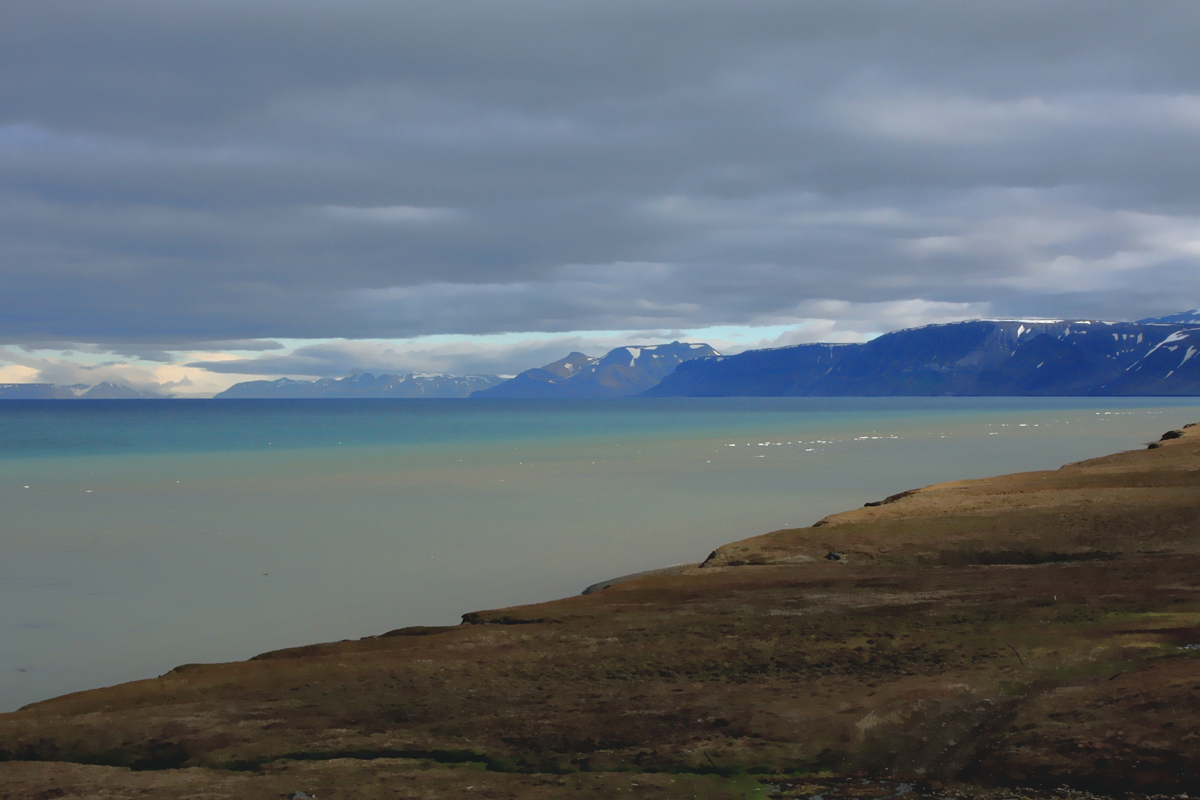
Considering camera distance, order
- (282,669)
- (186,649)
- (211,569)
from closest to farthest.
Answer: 1. (282,669)
2. (186,649)
3. (211,569)

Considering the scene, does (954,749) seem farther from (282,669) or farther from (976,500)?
(976,500)

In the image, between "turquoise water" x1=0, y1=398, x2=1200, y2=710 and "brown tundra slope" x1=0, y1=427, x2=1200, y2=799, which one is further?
"turquoise water" x1=0, y1=398, x2=1200, y2=710

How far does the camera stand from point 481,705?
693 cm

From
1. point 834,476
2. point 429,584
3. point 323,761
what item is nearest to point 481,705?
point 323,761

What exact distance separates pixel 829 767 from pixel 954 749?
0.82 metres

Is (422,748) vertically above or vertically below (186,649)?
above

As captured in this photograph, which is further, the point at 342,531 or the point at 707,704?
the point at 342,531

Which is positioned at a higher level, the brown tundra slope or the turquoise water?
the brown tundra slope

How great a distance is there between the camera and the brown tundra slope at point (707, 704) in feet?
17.5

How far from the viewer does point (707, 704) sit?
21.9 ft

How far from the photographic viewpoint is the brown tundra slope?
5.32m

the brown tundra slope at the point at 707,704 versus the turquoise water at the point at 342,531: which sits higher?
the brown tundra slope at the point at 707,704

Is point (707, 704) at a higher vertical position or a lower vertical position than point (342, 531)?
higher

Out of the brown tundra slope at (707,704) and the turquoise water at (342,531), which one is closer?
the brown tundra slope at (707,704)
